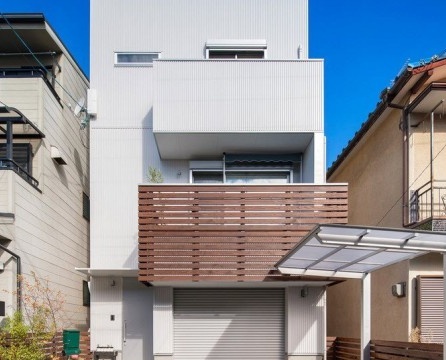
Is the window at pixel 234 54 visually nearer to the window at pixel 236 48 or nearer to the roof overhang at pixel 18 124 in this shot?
the window at pixel 236 48

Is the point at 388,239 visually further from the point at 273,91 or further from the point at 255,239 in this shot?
the point at 273,91

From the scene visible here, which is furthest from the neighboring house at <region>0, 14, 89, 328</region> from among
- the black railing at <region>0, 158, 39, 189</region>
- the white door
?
the white door

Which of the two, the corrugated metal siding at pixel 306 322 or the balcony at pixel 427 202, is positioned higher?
the balcony at pixel 427 202

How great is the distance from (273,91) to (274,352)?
5.68 m

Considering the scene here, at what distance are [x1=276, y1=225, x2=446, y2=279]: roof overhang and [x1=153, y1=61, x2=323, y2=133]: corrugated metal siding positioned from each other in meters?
3.04

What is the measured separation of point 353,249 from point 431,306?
3.70 m

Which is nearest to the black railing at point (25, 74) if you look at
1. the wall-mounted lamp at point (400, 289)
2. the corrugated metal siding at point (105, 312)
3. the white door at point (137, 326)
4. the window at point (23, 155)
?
the window at point (23, 155)

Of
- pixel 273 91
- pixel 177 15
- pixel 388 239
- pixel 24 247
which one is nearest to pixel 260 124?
pixel 273 91

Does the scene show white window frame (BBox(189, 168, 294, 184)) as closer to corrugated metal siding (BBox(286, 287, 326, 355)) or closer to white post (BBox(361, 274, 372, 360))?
corrugated metal siding (BBox(286, 287, 326, 355))

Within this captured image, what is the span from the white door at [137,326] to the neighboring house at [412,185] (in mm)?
5454

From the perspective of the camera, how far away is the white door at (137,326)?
1134 cm

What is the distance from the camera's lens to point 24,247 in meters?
10.0

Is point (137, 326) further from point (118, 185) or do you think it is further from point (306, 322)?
→ point (306, 322)

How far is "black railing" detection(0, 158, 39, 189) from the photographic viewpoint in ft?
31.2
